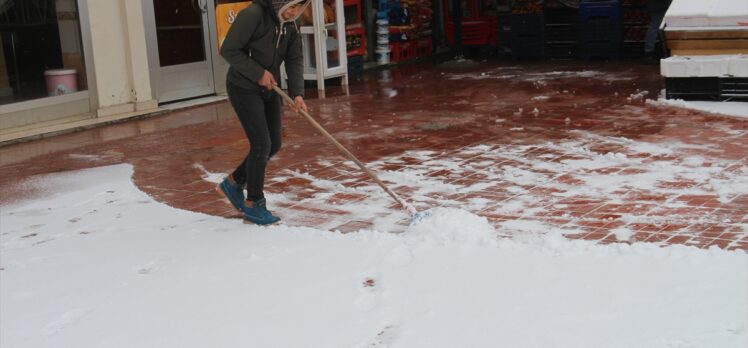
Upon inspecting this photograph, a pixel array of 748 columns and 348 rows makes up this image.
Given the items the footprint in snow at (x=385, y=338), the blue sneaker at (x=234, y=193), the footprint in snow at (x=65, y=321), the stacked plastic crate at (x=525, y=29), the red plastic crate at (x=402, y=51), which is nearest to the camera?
the footprint in snow at (x=385, y=338)

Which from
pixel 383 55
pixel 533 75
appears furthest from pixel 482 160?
pixel 383 55

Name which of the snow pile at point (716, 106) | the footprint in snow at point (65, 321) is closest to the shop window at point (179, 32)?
the snow pile at point (716, 106)

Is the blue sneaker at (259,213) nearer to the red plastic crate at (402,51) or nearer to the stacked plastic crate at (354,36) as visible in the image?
the stacked plastic crate at (354,36)

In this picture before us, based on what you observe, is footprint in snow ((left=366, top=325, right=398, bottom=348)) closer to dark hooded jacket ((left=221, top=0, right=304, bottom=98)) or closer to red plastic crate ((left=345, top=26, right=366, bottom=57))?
dark hooded jacket ((left=221, top=0, right=304, bottom=98))

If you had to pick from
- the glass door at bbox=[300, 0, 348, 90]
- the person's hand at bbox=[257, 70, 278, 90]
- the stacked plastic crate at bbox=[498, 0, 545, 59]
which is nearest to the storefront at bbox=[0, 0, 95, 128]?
the glass door at bbox=[300, 0, 348, 90]

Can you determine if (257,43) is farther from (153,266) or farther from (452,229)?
(452,229)

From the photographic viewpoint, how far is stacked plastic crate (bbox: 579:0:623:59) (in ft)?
49.9

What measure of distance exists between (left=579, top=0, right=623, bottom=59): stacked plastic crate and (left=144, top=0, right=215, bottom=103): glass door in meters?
6.32

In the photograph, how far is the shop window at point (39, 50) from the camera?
10.5m

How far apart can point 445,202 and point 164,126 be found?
17.2 feet

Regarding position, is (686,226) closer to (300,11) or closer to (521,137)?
(300,11)

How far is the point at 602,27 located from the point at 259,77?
10.7m

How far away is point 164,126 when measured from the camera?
35.5ft

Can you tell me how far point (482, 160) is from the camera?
312 inches
